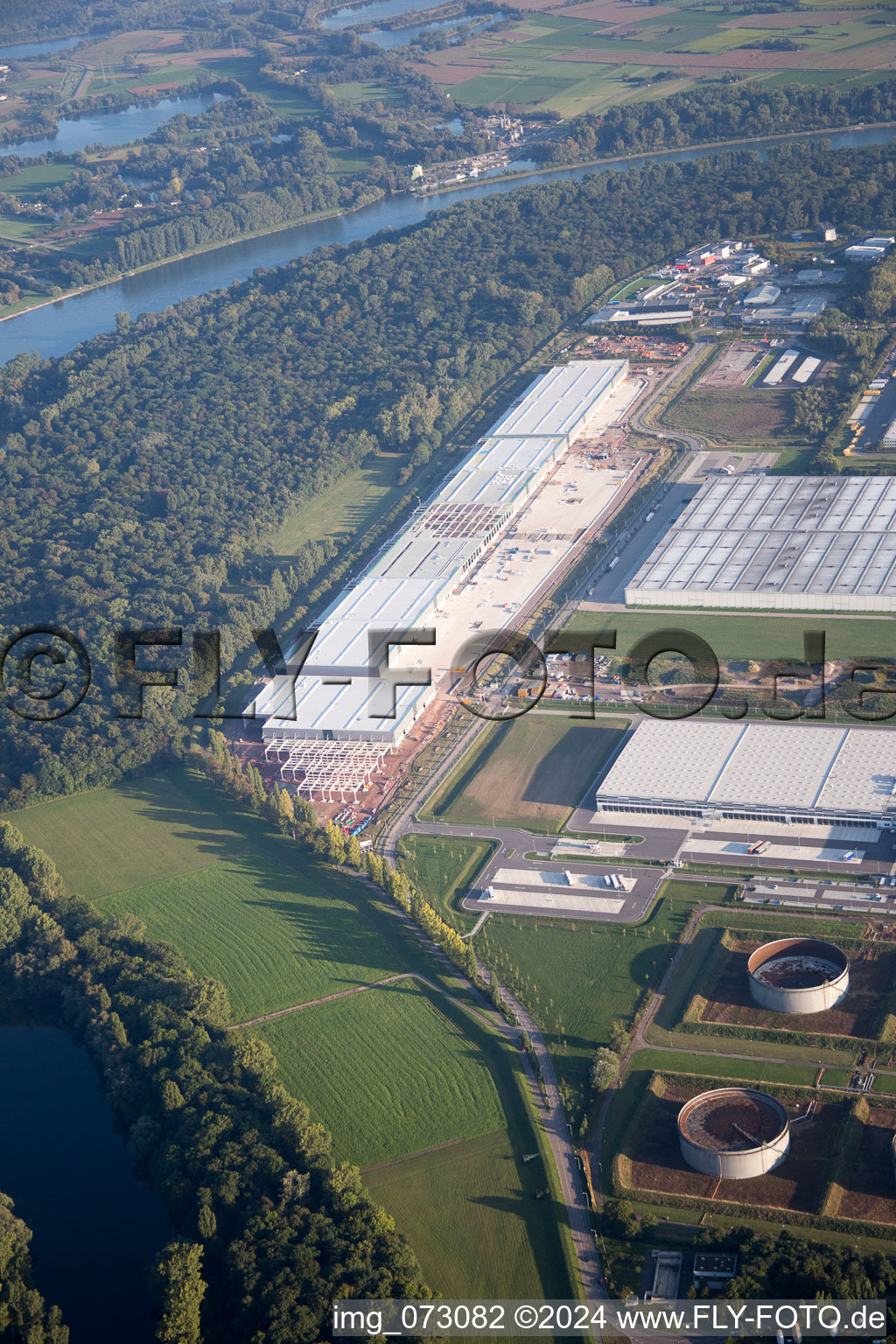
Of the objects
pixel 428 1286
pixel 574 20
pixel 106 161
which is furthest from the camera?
pixel 574 20

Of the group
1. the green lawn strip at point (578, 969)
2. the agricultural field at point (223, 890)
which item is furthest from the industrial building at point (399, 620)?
the green lawn strip at point (578, 969)

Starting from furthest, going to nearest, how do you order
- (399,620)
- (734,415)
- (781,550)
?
1. (734,415)
2. (781,550)
3. (399,620)

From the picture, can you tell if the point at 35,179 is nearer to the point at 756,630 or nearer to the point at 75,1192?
the point at 756,630

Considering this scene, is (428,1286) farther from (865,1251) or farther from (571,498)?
(571,498)

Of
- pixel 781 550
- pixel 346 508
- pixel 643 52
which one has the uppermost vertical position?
pixel 643 52

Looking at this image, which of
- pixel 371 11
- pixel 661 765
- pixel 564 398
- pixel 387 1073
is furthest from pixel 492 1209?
pixel 371 11

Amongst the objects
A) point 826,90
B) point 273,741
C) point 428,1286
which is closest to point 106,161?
point 826,90
